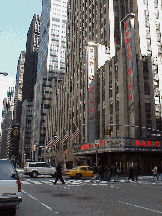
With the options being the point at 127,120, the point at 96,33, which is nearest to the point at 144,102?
the point at 127,120

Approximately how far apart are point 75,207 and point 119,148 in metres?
28.2

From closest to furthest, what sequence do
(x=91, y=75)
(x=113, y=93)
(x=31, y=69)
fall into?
(x=113, y=93)
(x=91, y=75)
(x=31, y=69)

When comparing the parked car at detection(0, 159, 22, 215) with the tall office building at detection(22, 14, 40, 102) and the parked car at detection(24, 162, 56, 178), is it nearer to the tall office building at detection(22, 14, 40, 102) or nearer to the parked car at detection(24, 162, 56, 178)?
the parked car at detection(24, 162, 56, 178)

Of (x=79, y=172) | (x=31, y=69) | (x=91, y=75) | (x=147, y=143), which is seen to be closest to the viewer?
(x=79, y=172)

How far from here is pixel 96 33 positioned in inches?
2537

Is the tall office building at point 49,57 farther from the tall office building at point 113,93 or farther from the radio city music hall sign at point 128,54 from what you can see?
the radio city music hall sign at point 128,54

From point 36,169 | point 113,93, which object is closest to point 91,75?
point 113,93

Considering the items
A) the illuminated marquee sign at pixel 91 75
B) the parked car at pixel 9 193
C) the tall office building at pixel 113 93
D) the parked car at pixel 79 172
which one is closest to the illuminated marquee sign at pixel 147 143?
the tall office building at pixel 113 93

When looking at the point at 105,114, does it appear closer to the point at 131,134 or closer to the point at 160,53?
the point at 131,134

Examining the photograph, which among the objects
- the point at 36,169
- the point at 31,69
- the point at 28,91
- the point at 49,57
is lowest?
the point at 36,169

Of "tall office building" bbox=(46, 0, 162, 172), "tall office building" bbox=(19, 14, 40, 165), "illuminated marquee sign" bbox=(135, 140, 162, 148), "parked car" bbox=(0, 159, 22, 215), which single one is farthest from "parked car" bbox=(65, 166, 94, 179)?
"tall office building" bbox=(19, 14, 40, 165)

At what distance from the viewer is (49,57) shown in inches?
5015

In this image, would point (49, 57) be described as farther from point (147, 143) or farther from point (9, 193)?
point (9, 193)

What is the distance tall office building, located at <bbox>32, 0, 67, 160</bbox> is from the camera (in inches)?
4555
